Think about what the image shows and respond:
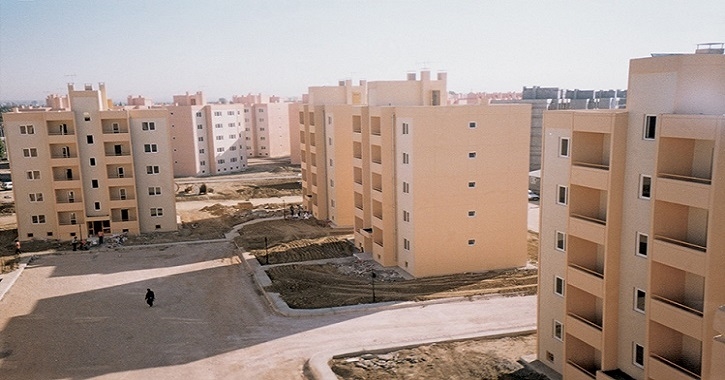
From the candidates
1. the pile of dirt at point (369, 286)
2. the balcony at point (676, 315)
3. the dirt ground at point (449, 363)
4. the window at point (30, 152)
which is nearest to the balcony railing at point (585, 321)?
the balcony at point (676, 315)

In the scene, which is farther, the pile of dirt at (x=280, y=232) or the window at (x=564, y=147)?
the pile of dirt at (x=280, y=232)

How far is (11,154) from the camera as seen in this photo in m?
51.4

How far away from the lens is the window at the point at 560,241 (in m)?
23.4

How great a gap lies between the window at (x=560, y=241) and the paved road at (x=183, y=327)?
24.3 ft

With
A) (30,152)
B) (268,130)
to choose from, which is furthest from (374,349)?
(268,130)

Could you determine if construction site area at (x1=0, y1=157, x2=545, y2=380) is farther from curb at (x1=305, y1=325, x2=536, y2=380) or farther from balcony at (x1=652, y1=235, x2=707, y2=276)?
balcony at (x1=652, y1=235, x2=707, y2=276)

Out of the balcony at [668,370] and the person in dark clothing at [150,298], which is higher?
the balcony at [668,370]

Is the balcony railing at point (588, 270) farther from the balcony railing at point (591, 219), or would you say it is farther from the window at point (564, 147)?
the window at point (564, 147)

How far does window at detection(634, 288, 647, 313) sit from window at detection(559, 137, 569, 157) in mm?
5905

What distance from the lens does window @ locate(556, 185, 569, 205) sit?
23203 mm

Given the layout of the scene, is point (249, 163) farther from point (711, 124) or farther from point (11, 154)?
point (711, 124)

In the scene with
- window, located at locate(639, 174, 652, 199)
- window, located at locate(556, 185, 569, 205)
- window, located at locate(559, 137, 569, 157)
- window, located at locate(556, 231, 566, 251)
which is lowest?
window, located at locate(556, 231, 566, 251)

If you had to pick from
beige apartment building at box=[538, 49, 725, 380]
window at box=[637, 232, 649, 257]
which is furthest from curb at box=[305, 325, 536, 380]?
window at box=[637, 232, 649, 257]

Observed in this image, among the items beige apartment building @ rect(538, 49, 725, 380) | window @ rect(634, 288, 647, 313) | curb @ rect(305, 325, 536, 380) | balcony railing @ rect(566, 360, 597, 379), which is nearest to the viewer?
beige apartment building @ rect(538, 49, 725, 380)
